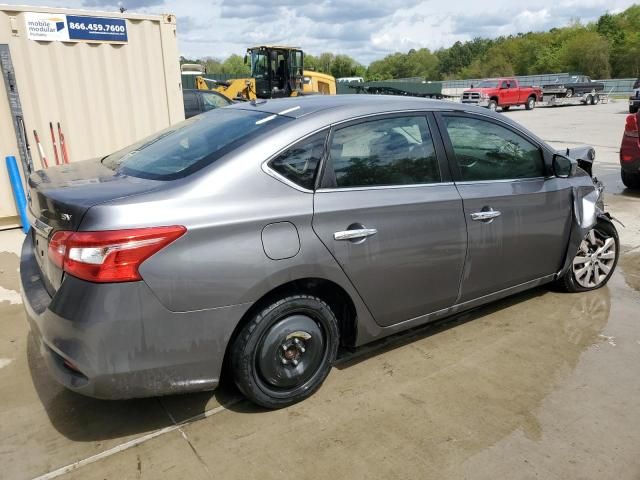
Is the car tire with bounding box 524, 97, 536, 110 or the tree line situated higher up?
the tree line

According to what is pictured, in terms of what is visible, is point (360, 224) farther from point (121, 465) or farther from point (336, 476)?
point (121, 465)

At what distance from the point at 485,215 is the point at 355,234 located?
105 centimetres

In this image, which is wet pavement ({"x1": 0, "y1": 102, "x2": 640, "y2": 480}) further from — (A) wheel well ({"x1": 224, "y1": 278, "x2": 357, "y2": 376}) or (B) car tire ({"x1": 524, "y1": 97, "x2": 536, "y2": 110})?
(B) car tire ({"x1": 524, "y1": 97, "x2": 536, "y2": 110})

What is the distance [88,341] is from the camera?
87.5 inches

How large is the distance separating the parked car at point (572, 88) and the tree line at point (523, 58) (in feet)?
149

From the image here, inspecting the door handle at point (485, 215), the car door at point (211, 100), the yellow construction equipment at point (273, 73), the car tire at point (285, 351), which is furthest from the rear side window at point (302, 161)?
the yellow construction equipment at point (273, 73)

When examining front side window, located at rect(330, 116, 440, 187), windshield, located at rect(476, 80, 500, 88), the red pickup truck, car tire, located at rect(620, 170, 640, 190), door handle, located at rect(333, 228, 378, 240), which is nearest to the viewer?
door handle, located at rect(333, 228, 378, 240)

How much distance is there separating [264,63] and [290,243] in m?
18.7

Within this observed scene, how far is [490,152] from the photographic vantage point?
3.54 meters

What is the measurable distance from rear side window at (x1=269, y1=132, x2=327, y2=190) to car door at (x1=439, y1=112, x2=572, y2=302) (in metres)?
0.97

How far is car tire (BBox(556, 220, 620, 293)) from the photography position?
14.1 feet

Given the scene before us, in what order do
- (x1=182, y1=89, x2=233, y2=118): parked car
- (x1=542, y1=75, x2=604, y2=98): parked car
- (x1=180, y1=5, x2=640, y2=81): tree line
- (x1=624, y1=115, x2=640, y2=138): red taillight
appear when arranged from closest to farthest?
(x1=624, y1=115, x2=640, y2=138): red taillight, (x1=182, y1=89, x2=233, y2=118): parked car, (x1=542, y1=75, x2=604, y2=98): parked car, (x1=180, y1=5, x2=640, y2=81): tree line

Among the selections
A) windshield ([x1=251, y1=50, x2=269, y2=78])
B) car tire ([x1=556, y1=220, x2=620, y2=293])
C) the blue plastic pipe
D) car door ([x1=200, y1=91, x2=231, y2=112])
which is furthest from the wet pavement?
windshield ([x1=251, y1=50, x2=269, y2=78])

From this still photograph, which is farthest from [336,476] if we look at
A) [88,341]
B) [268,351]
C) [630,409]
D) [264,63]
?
[264,63]
